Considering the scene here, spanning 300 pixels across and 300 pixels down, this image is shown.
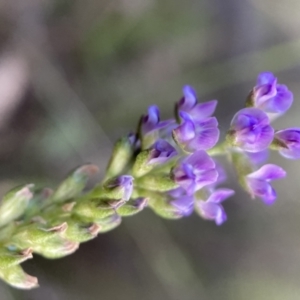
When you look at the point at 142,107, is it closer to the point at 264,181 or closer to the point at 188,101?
the point at 188,101

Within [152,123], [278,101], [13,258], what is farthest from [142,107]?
[13,258]

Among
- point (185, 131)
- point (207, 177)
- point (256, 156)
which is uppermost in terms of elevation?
point (185, 131)

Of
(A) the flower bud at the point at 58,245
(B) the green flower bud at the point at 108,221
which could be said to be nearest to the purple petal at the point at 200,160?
(B) the green flower bud at the point at 108,221

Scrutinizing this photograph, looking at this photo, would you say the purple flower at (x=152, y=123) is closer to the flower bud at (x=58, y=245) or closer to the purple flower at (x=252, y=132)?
the purple flower at (x=252, y=132)

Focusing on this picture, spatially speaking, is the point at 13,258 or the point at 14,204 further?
the point at 14,204

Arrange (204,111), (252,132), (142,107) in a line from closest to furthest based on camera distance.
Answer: (252,132), (204,111), (142,107)

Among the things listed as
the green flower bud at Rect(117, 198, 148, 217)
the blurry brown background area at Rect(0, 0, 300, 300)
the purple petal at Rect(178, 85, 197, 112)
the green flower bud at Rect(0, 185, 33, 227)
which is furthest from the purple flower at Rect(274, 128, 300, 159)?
the blurry brown background area at Rect(0, 0, 300, 300)

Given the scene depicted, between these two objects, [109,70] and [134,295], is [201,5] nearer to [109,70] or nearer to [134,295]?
[109,70]
